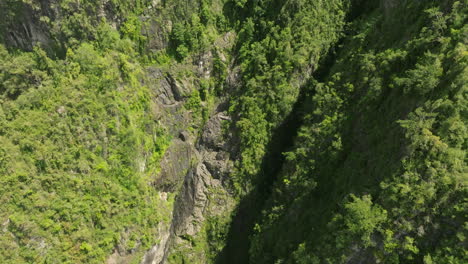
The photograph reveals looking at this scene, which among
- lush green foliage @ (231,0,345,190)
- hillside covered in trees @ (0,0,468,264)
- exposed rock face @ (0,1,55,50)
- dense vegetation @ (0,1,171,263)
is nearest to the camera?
hillside covered in trees @ (0,0,468,264)

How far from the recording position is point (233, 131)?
82.2 feet

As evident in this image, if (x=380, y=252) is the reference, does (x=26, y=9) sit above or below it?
above

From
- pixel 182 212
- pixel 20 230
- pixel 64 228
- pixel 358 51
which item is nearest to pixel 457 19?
pixel 358 51

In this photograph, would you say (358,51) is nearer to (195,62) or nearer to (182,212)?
(195,62)

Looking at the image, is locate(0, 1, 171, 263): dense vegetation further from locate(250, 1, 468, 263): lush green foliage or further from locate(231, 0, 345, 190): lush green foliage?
locate(250, 1, 468, 263): lush green foliage

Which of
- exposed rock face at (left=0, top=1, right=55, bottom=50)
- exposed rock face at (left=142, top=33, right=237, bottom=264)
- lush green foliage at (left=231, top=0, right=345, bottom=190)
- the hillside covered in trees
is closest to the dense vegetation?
the hillside covered in trees

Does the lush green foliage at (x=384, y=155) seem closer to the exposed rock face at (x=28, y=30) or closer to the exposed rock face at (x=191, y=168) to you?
the exposed rock face at (x=191, y=168)

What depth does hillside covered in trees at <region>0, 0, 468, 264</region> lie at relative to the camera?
1470 centimetres

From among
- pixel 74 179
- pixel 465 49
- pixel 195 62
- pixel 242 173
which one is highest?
pixel 465 49

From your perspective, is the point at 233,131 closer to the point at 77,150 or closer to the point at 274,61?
the point at 274,61

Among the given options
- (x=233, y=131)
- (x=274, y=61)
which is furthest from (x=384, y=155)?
(x=233, y=131)

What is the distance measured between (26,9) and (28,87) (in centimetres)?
586

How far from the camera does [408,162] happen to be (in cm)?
1457

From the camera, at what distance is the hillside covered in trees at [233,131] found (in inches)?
579
